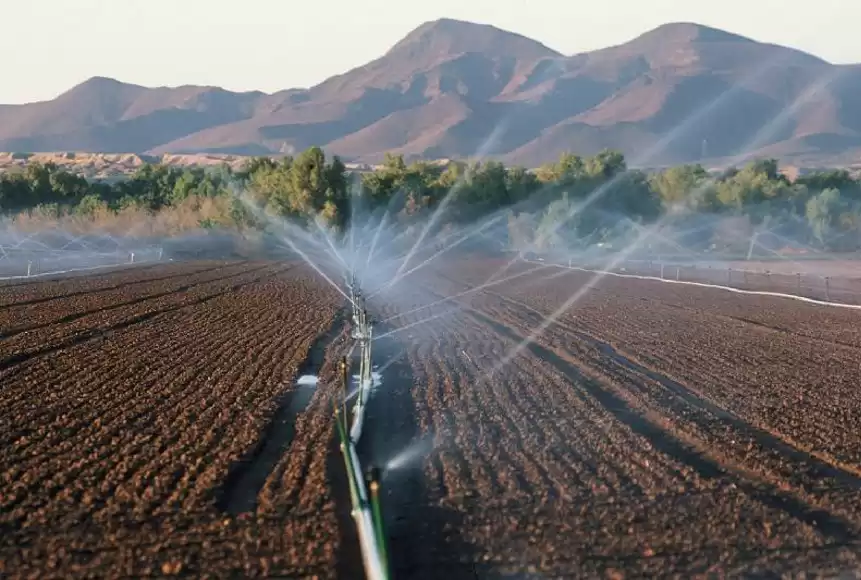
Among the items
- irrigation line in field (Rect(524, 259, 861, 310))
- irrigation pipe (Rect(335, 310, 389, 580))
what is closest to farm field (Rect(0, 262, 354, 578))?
irrigation pipe (Rect(335, 310, 389, 580))

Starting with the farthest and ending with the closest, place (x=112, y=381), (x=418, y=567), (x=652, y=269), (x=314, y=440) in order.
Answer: (x=652, y=269) → (x=112, y=381) → (x=314, y=440) → (x=418, y=567)

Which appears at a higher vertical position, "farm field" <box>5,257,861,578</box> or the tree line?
"farm field" <box>5,257,861,578</box>

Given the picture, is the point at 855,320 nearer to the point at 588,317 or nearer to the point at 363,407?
the point at 588,317

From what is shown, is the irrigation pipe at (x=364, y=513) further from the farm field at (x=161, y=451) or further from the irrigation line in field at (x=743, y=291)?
the irrigation line in field at (x=743, y=291)

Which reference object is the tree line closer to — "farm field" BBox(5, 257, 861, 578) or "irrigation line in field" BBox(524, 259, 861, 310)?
"irrigation line in field" BBox(524, 259, 861, 310)

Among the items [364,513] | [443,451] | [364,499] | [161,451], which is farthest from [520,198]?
[364,513]

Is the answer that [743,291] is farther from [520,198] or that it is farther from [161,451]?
[520,198]

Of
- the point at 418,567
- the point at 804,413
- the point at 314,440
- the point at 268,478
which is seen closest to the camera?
the point at 418,567

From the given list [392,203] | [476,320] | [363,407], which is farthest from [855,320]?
[392,203]
